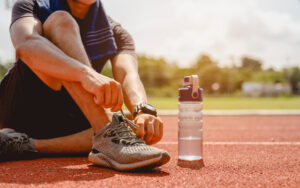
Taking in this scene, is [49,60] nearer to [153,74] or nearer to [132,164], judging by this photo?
[132,164]

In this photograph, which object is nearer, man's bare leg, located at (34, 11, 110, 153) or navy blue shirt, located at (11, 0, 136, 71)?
man's bare leg, located at (34, 11, 110, 153)

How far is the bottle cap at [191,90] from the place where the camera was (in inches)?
95.6

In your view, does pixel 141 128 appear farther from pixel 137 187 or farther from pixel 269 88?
pixel 269 88

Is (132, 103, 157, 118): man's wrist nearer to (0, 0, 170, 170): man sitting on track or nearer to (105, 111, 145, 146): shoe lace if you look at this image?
(0, 0, 170, 170): man sitting on track

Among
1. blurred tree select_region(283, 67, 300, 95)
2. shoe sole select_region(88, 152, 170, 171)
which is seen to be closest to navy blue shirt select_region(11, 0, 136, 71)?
shoe sole select_region(88, 152, 170, 171)

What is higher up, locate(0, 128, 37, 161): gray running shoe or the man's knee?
the man's knee

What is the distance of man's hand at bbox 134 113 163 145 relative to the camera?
214 centimetres

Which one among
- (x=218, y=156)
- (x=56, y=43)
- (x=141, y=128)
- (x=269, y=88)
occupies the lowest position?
(x=269, y=88)

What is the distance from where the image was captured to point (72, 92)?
2.18 meters

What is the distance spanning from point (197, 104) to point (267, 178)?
86 cm

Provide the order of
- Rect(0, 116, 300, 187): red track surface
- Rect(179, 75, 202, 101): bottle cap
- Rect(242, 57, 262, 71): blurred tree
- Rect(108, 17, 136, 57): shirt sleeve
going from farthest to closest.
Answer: Rect(242, 57, 262, 71): blurred tree, Rect(108, 17, 136, 57): shirt sleeve, Rect(179, 75, 202, 101): bottle cap, Rect(0, 116, 300, 187): red track surface

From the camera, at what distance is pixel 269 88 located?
218ft

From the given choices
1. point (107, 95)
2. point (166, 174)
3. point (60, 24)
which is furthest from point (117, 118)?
point (60, 24)

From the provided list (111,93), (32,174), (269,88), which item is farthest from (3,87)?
(269,88)
